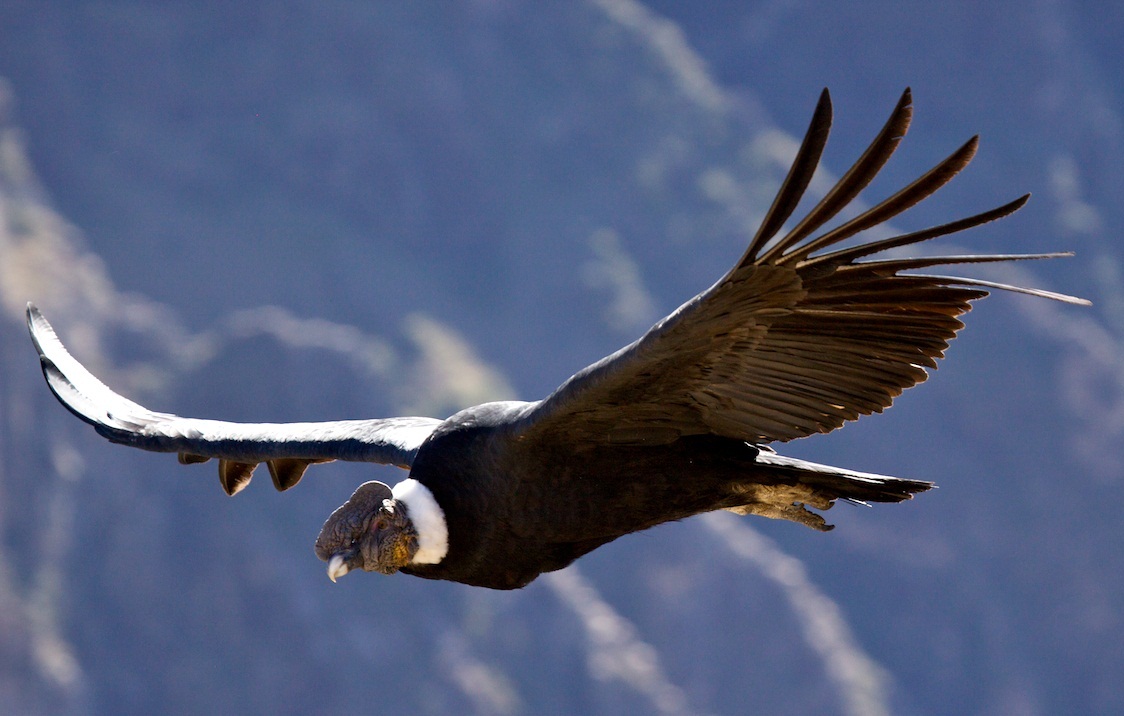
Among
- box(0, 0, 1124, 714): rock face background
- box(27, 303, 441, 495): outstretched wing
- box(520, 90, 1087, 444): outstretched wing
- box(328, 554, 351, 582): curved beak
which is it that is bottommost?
box(520, 90, 1087, 444): outstretched wing

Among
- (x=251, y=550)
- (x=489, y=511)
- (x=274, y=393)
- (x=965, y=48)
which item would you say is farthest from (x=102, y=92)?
(x=489, y=511)

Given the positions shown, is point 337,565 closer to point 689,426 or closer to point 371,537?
point 371,537

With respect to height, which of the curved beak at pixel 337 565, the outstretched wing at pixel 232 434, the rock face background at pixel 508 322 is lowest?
the curved beak at pixel 337 565

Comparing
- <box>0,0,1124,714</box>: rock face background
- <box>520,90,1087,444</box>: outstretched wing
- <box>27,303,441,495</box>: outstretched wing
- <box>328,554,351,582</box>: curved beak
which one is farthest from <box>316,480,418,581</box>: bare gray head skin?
<box>0,0,1124,714</box>: rock face background

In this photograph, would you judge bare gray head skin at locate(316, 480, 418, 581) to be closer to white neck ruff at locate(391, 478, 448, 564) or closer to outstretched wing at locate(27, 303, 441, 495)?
white neck ruff at locate(391, 478, 448, 564)

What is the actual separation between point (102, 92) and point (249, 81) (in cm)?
540

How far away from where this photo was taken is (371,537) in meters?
5.16

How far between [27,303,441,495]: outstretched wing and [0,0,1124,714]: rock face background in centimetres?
3189

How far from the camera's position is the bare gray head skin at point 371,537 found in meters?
5.12

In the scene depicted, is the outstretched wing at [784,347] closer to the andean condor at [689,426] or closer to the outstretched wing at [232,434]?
the andean condor at [689,426]

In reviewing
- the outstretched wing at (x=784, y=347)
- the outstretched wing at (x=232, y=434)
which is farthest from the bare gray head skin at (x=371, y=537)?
the outstretched wing at (x=784, y=347)

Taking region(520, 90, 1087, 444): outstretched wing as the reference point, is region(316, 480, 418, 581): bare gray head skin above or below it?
above

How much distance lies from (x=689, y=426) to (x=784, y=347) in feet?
1.79

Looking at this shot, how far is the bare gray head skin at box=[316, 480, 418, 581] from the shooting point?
16.8 feet
